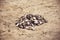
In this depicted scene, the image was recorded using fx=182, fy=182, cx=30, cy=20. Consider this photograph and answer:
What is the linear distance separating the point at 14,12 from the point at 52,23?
2.48 feet

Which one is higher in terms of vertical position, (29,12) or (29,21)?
(29,12)

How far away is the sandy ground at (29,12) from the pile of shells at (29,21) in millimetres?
78

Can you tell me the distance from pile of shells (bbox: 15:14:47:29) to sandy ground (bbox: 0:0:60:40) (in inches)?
3.1

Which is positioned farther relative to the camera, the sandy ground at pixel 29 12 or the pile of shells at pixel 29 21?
the pile of shells at pixel 29 21

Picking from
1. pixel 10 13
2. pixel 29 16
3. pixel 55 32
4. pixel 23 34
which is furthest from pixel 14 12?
pixel 55 32

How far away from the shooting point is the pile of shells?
2.90m

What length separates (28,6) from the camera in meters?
3.46

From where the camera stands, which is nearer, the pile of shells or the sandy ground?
the sandy ground

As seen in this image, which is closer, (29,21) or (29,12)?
(29,21)

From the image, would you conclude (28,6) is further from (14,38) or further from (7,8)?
(14,38)

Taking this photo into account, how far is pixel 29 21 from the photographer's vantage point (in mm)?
3016

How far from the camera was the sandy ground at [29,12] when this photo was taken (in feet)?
8.68

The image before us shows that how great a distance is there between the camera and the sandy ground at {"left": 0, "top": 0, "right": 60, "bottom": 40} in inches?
104

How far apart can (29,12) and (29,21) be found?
0.28 meters
